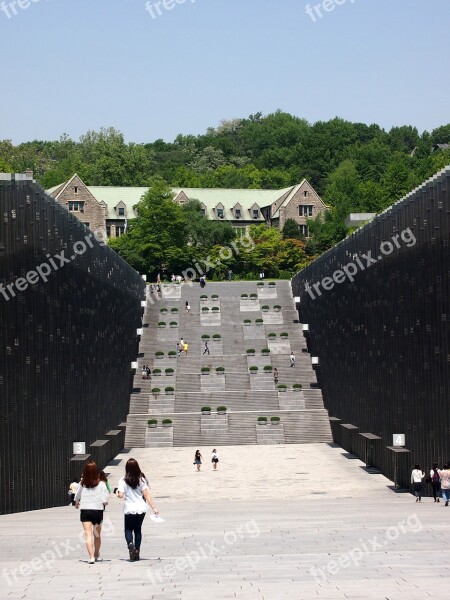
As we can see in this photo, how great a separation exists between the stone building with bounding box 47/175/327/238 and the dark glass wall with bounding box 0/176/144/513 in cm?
9774

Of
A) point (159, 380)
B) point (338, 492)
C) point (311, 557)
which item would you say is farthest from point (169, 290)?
point (311, 557)

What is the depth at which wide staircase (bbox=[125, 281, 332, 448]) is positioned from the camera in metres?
63.9

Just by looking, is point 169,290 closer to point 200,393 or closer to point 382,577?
point 200,393

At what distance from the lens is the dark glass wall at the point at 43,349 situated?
3125cm

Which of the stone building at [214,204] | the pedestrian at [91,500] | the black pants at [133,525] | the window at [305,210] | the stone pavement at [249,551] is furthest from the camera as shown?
the window at [305,210]

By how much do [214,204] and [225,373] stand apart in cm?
9044

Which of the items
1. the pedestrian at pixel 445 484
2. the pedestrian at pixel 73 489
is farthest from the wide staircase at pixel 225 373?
the pedestrian at pixel 445 484

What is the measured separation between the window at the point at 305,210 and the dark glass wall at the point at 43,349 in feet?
349

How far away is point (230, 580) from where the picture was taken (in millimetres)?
16234

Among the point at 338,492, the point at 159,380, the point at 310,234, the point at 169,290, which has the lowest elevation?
the point at 338,492

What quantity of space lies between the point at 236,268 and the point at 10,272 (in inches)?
3737

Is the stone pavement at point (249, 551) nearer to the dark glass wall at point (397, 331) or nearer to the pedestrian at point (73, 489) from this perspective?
the pedestrian at point (73, 489)

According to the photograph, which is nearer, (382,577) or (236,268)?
(382,577)

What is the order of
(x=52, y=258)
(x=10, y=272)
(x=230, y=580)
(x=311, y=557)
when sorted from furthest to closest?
(x=52, y=258)
(x=10, y=272)
(x=311, y=557)
(x=230, y=580)
